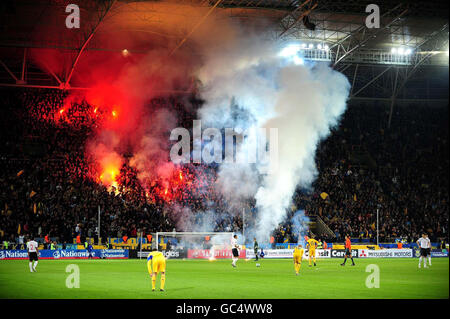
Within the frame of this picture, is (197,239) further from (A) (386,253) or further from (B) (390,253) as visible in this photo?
(B) (390,253)

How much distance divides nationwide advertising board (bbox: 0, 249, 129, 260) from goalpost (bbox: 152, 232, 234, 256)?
3.09 m

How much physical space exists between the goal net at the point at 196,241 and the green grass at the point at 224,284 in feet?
38.1

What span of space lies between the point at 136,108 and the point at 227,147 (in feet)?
27.0

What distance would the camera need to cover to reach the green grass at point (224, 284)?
67.5 ft

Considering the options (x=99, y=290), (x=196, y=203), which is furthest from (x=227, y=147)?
(x=99, y=290)

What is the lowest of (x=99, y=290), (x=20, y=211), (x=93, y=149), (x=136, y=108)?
(x=99, y=290)

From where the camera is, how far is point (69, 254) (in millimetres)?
42750

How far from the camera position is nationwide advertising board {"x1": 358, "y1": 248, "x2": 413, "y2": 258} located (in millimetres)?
48844

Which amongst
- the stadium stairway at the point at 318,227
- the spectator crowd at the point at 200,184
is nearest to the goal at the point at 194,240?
the spectator crowd at the point at 200,184

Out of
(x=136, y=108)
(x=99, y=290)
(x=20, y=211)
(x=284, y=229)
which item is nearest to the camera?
(x=99, y=290)

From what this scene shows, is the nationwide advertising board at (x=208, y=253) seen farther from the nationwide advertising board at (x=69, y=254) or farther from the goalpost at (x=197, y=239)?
the nationwide advertising board at (x=69, y=254)

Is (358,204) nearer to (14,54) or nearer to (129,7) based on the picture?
(129,7)

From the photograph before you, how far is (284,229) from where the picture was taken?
4903 centimetres

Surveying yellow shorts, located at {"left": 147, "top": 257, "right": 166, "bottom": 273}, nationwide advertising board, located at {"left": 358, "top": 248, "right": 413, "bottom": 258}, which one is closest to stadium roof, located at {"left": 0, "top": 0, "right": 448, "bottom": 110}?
nationwide advertising board, located at {"left": 358, "top": 248, "right": 413, "bottom": 258}
